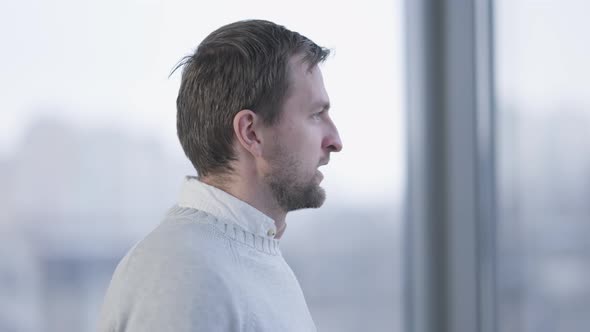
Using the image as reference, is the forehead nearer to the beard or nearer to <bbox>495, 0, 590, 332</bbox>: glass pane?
the beard

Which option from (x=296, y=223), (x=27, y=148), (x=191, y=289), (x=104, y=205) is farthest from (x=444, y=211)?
(x=191, y=289)

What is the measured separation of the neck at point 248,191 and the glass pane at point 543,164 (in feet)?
3.92

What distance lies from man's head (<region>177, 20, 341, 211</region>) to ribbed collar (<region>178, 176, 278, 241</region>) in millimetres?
48

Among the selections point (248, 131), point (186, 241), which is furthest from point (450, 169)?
point (186, 241)

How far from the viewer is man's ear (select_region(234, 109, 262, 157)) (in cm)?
124

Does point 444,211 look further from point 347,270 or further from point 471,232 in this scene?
point 347,270

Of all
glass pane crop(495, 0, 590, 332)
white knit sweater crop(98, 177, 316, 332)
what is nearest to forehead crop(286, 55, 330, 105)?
white knit sweater crop(98, 177, 316, 332)

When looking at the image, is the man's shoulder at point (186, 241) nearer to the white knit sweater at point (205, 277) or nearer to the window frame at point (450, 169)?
the white knit sweater at point (205, 277)

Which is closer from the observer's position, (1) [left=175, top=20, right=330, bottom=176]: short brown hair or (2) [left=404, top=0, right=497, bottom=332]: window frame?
(1) [left=175, top=20, right=330, bottom=176]: short brown hair

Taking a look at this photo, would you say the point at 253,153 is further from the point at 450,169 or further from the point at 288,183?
the point at 450,169

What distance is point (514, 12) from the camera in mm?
2359

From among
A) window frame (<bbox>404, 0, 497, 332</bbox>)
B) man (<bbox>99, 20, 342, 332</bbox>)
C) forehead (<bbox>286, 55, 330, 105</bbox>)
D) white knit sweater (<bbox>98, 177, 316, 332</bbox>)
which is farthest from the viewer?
window frame (<bbox>404, 0, 497, 332</bbox>)

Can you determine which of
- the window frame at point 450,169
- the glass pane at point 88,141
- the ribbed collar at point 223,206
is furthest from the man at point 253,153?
the window frame at point 450,169

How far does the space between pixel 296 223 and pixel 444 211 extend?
61 centimetres
